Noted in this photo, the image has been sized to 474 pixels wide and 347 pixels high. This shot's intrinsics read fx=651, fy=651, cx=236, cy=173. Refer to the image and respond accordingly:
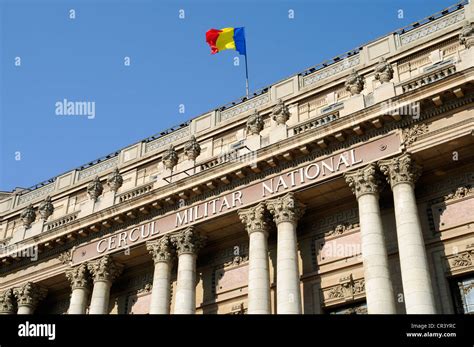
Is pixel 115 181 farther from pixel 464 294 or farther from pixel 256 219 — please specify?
pixel 464 294

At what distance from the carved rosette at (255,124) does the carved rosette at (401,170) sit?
24.3ft

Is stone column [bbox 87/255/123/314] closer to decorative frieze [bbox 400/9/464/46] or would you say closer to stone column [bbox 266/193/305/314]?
stone column [bbox 266/193/305/314]

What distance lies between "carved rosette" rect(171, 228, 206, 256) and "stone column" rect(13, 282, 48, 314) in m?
9.91

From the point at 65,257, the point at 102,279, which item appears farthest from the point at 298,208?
the point at 65,257

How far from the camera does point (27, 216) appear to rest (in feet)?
128

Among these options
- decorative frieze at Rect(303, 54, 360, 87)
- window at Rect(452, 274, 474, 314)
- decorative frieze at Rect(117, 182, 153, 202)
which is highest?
decorative frieze at Rect(303, 54, 360, 87)

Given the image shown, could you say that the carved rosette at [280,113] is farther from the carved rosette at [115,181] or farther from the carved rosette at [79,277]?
the carved rosette at [79,277]

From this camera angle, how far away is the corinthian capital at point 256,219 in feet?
92.8

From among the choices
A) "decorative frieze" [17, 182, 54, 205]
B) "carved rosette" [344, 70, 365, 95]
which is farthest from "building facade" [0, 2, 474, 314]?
"decorative frieze" [17, 182, 54, 205]

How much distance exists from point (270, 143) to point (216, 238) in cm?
533

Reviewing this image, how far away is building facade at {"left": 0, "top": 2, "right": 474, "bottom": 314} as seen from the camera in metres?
24.9
